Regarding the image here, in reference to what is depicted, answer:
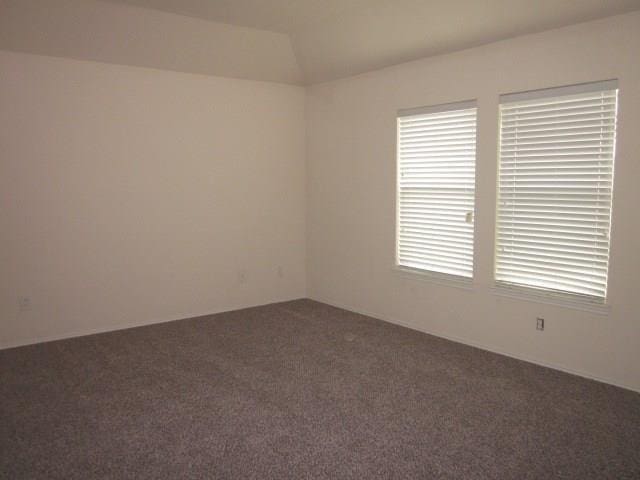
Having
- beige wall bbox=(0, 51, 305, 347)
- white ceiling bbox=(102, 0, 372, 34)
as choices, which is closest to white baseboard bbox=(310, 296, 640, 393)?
beige wall bbox=(0, 51, 305, 347)

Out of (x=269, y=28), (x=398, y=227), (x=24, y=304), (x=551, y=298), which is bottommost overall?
(x=24, y=304)

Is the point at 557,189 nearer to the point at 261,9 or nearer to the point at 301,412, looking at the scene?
the point at 301,412

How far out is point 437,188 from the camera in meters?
4.63

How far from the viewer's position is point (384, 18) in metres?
4.25

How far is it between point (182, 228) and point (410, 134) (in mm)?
2501

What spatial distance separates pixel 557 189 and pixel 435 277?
1.37 metres

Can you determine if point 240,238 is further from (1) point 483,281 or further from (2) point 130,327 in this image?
(1) point 483,281

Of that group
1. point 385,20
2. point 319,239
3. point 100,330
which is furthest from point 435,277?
point 100,330

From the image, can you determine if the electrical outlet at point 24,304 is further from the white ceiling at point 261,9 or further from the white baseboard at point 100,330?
the white ceiling at point 261,9

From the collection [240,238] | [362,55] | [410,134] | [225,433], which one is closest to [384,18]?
[362,55]

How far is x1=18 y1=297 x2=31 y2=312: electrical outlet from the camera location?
4480 millimetres

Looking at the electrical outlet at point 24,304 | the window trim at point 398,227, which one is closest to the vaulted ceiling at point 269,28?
the window trim at point 398,227

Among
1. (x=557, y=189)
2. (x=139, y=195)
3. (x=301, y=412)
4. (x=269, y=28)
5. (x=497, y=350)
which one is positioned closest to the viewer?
(x=301, y=412)

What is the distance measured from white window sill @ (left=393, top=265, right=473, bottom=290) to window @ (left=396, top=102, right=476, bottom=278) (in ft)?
0.11
